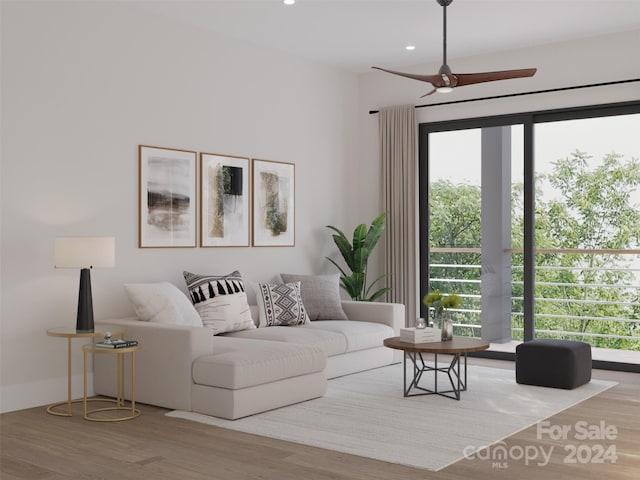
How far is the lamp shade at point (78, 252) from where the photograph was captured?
499cm

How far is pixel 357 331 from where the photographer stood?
21.3 feet

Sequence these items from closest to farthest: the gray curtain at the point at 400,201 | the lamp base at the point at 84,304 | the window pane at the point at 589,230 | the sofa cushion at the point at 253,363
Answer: the sofa cushion at the point at 253,363 → the lamp base at the point at 84,304 → the window pane at the point at 589,230 → the gray curtain at the point at 400,201

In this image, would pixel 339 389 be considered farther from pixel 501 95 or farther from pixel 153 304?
pixel 501 95

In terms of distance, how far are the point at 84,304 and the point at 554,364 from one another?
359 cm

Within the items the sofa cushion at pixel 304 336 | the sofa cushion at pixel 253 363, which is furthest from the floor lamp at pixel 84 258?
the sofa cushion at pixel 304 336

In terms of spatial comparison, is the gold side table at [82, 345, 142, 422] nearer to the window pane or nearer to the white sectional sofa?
the white sectional sofa

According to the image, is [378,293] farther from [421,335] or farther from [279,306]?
[421,335]

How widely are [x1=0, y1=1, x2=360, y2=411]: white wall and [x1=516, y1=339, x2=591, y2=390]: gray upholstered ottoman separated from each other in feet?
8.57

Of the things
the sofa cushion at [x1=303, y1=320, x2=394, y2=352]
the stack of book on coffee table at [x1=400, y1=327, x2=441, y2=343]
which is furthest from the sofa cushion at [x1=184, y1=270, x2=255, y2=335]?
the stack of book on coffee table at [x1=400, y1=327, x2=441, y2=343]

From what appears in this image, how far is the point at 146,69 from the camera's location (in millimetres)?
6086

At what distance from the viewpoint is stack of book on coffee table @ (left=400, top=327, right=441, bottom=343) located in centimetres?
554

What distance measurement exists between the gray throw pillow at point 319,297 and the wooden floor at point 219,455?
2303 mm

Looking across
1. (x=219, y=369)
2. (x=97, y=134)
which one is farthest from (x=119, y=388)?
(x=97, y=134)

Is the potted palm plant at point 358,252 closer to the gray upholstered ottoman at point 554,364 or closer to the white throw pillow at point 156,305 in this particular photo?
the gray upholstered ottoman at point 554,364
